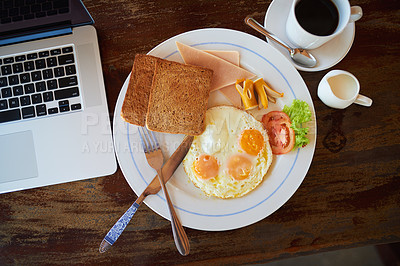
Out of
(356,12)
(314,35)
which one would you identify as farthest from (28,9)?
(356,12)

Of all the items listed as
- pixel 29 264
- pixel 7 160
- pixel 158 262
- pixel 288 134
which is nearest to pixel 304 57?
pixel 288 134

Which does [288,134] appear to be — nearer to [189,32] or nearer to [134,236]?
[189,32]

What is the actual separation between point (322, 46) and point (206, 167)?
2.43 ft

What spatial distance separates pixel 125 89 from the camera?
1.31 meters

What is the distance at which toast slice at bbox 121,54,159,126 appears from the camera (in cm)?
129

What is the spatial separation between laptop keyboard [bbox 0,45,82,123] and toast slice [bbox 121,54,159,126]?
0.24 m

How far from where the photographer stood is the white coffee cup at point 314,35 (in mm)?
1156

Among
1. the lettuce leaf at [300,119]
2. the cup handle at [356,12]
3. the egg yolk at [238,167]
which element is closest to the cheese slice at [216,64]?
the lettuce leaf at [300,119]

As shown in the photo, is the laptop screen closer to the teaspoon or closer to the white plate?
the white plate

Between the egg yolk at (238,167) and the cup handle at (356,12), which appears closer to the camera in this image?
the cup handle at (356,12)

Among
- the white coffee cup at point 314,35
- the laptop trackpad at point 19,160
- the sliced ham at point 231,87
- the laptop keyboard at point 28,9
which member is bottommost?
the laptop trackpad at point 19,160

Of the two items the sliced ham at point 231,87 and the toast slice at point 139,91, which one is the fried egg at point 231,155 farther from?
the toast slice at point 139,91

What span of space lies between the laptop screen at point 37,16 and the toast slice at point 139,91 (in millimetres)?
338

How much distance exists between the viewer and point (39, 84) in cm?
134
